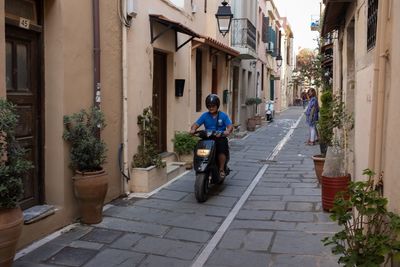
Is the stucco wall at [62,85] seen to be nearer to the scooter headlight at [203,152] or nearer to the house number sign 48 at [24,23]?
the house number sign 48 at [24,23]

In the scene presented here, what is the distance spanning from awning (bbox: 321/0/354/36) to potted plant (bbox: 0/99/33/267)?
5215 mm

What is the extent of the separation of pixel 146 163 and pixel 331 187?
3046mm

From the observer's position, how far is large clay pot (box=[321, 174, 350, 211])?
22.4 ft

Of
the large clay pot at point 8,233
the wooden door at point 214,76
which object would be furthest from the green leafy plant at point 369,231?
the wooden door at point 214,76

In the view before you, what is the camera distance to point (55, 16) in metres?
5.86

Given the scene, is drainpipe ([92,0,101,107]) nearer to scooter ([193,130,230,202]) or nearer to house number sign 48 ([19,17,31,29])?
house number sign 48 ([19,17,31,29])

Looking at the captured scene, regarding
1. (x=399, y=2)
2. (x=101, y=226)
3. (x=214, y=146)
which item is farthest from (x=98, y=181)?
(x=399, y=2)

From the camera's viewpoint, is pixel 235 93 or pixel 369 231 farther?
pixel 235 93

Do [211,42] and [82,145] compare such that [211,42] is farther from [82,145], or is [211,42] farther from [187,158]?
[82,145]

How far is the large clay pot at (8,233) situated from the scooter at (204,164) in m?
3.63

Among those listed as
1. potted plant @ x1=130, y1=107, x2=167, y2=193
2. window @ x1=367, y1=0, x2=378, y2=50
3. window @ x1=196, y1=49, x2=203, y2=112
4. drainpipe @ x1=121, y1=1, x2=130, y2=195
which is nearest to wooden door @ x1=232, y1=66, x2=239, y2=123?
window @ x1=196, y1=49, x2=203, y2=112

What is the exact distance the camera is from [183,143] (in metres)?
10.5

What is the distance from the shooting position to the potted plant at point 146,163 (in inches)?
316

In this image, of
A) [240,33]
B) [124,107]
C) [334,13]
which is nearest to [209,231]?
[124,107]
